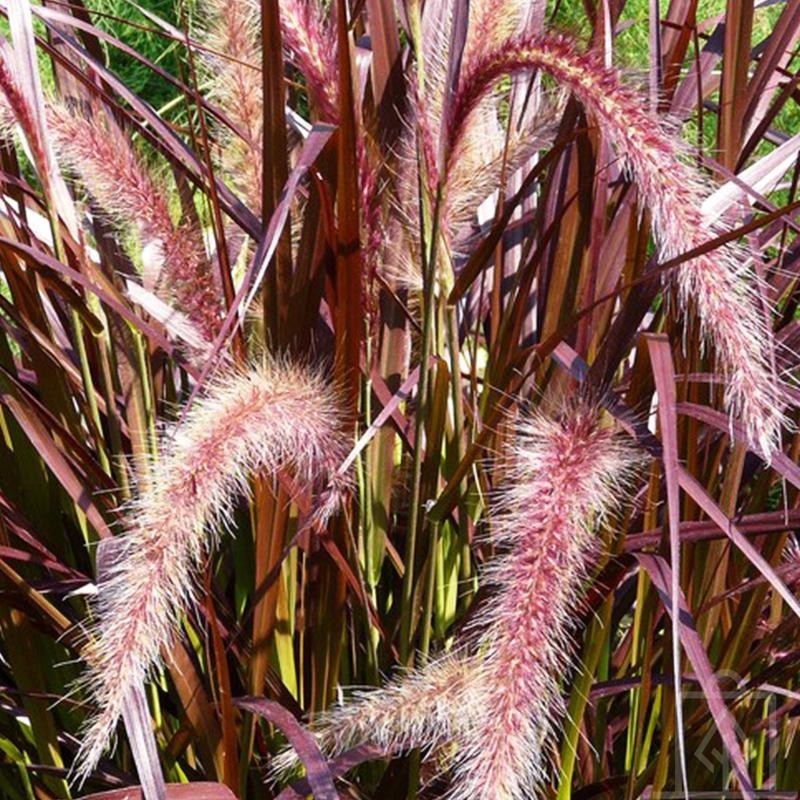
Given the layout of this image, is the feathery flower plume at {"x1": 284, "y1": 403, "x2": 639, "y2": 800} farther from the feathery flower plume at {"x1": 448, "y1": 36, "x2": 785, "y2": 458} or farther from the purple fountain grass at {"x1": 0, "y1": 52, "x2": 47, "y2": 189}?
the purple fountain grass at {"x1": 0, "y1": 52, "x2": 47, "y2": 189}

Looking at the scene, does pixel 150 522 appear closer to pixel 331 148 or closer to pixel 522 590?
pixel 522 590

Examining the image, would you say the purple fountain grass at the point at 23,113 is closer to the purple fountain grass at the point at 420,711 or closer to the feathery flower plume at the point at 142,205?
the feathery flower plume at the point at 142,205

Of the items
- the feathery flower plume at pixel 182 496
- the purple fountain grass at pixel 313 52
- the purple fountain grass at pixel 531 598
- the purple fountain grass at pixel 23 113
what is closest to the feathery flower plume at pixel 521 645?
the purple fountain grass at pixel 531 598

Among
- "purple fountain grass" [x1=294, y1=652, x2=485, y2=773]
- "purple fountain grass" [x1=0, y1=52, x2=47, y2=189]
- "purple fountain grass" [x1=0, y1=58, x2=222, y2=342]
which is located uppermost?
"purple fountain grass" [x1=0, y1=52, x2=47, y2=189]

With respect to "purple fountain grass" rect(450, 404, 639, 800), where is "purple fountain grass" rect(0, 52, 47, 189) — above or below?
above

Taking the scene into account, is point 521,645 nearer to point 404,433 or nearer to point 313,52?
point 404,433

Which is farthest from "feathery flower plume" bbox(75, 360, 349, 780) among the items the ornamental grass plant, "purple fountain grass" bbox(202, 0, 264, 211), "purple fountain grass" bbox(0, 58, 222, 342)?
"purple fountain grass" bbox(202, 0, 264, 211)

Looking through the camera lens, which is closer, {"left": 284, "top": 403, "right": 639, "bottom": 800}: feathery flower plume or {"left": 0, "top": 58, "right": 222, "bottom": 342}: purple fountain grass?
{"left": 284, "top": 403, "right": 639, "bottom": 800}: feathery flower plume

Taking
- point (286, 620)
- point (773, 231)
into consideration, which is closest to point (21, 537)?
point (286, 620)
